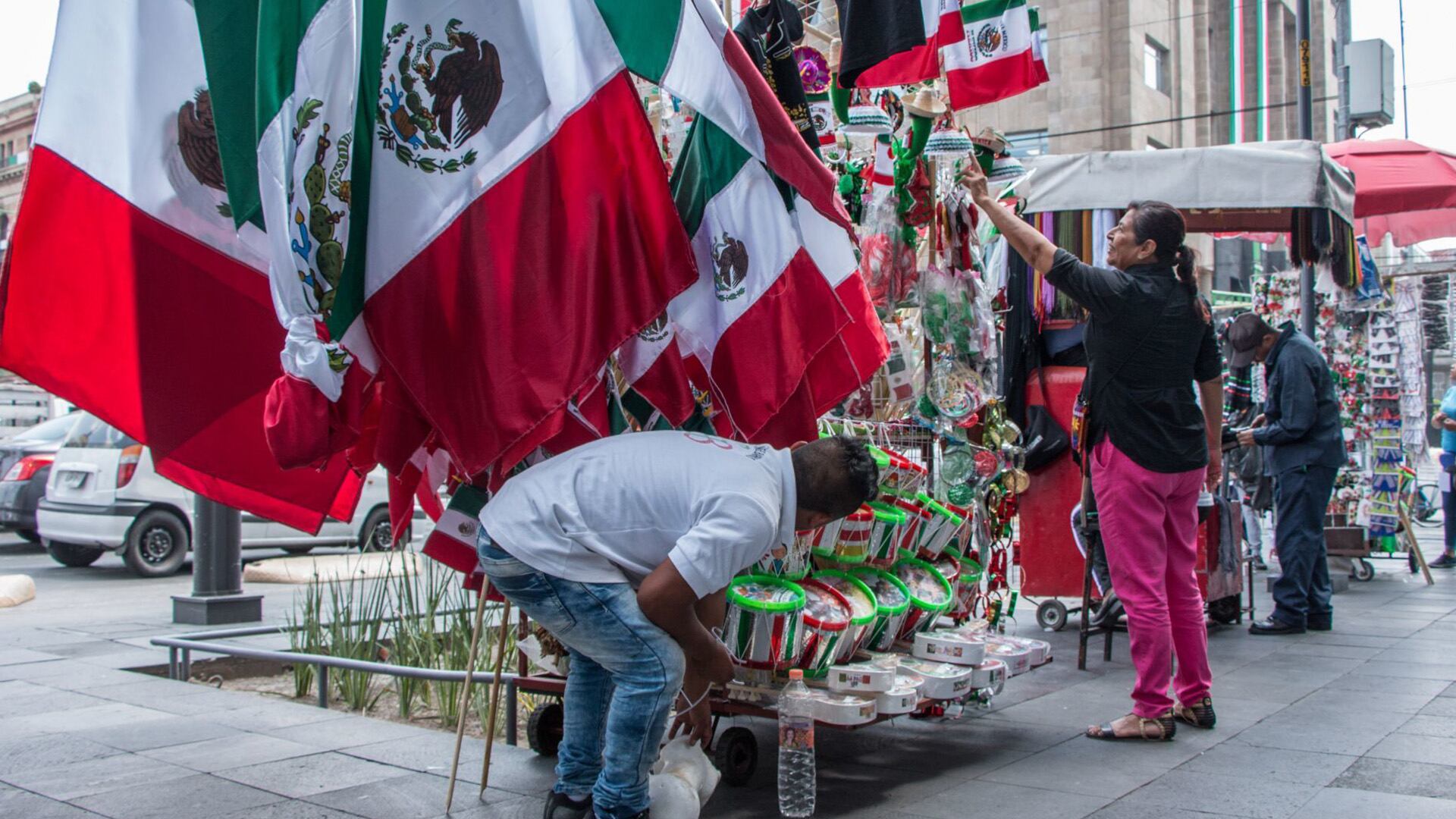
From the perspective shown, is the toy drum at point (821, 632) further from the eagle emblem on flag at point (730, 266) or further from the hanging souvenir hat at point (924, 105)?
the hanging souvenir hat at point (924, 105)

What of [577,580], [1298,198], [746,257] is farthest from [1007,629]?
[577,580]

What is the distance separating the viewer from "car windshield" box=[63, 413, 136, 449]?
496 inches

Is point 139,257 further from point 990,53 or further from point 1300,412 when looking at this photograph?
point 1300,412

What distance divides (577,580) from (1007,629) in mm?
5001

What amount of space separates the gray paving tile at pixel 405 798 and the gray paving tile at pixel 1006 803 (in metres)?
1.40

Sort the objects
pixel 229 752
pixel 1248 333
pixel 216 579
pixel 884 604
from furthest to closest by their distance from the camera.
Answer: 1. pixel 216 579
2. pixel 1248 333
3. pixel 229 752
4. pixel 884 604

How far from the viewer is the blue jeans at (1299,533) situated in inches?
296

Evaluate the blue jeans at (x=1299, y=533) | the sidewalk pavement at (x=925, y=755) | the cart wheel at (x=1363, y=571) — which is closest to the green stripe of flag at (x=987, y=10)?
the sidewalk pavement at (x=925, y=755)

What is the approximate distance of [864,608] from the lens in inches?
170

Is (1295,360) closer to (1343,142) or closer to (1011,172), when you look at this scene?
(1011,172)

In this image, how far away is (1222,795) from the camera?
405 centimetres

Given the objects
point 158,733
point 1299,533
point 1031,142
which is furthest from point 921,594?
point 1031,142

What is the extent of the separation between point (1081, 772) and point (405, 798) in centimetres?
236

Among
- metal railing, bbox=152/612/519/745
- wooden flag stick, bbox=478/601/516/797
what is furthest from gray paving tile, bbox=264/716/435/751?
wooden flag stick, bbox=478/601/516/797
